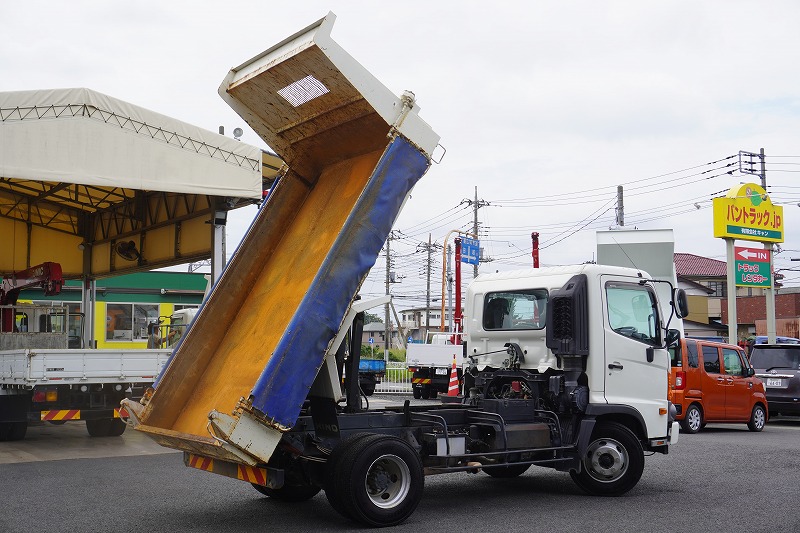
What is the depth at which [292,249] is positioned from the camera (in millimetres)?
8164

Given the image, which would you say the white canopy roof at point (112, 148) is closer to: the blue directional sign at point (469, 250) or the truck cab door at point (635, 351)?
the truck cab door at point (635, 351)

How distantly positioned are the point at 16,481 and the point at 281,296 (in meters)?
4.41

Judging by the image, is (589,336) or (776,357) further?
(776,357)

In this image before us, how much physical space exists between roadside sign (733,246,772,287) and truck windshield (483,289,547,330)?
2231 cm

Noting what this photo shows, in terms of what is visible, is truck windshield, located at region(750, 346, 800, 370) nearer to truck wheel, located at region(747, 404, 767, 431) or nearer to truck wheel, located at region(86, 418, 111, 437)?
truck wheel, located at region(747, 404, 767, 431)

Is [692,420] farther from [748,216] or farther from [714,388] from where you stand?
[748,216]

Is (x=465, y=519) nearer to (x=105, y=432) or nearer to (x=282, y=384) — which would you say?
(x=282, y=384)

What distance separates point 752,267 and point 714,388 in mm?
15434

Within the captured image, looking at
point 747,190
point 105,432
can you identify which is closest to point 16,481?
point 105,432

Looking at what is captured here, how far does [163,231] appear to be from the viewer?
20.5 meters

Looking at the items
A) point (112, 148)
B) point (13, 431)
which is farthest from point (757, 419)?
point (13, 431)

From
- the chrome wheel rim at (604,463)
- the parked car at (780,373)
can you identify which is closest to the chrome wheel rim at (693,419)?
the parked car at (780,373)

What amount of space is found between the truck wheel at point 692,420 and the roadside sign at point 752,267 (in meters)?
14.9

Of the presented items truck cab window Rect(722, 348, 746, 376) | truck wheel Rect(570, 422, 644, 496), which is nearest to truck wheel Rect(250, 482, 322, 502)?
truck wheel Rect(570, 422, 644, 496)
